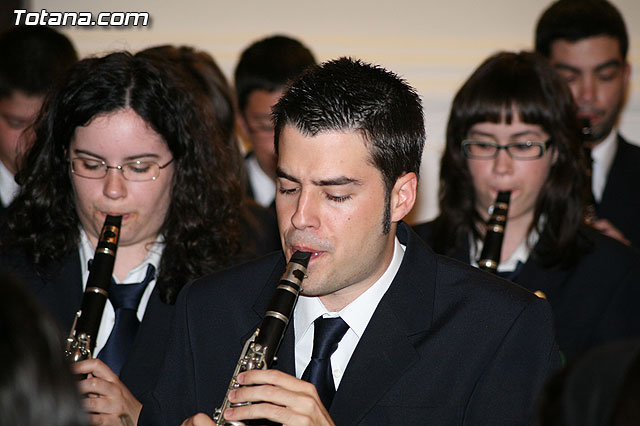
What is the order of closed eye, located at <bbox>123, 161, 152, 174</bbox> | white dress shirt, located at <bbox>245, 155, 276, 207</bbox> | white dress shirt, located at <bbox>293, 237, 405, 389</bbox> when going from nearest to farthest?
white dress shirt, located at <bbox>293, 237, 405, 389</bbox>, closed eye, located at <bbox>123, 161, 152, 174</bbox>, white dress shirt, located at <bbox>245, 155, 276, 207</bbox>

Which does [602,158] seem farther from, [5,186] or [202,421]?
[202,421]

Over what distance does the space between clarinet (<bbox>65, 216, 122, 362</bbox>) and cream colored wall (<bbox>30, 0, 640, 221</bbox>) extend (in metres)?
2.83

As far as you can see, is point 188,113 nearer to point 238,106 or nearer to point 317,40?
point 238,106

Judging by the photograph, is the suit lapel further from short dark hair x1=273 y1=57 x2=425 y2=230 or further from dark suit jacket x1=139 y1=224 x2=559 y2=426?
short dark hair x1=273 y1=57 x2=425 y2=230

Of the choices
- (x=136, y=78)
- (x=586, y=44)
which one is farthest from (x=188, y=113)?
(x=586, y=44)

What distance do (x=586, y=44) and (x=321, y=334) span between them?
2.81 m

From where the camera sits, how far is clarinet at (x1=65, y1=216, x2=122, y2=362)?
278 centimetres

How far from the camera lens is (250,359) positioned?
232cm

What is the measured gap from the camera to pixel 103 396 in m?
2.67

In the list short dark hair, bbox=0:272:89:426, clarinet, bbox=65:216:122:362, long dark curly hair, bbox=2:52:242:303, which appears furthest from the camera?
long dark curly hair, bbox=2:52:242:303

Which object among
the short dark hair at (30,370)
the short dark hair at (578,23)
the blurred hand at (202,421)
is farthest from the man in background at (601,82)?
the short dark hair at (30,370)

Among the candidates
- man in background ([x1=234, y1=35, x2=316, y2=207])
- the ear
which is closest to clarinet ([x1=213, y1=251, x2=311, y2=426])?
the ear

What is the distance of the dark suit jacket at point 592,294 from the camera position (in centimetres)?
355

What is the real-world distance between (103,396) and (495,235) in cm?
167
